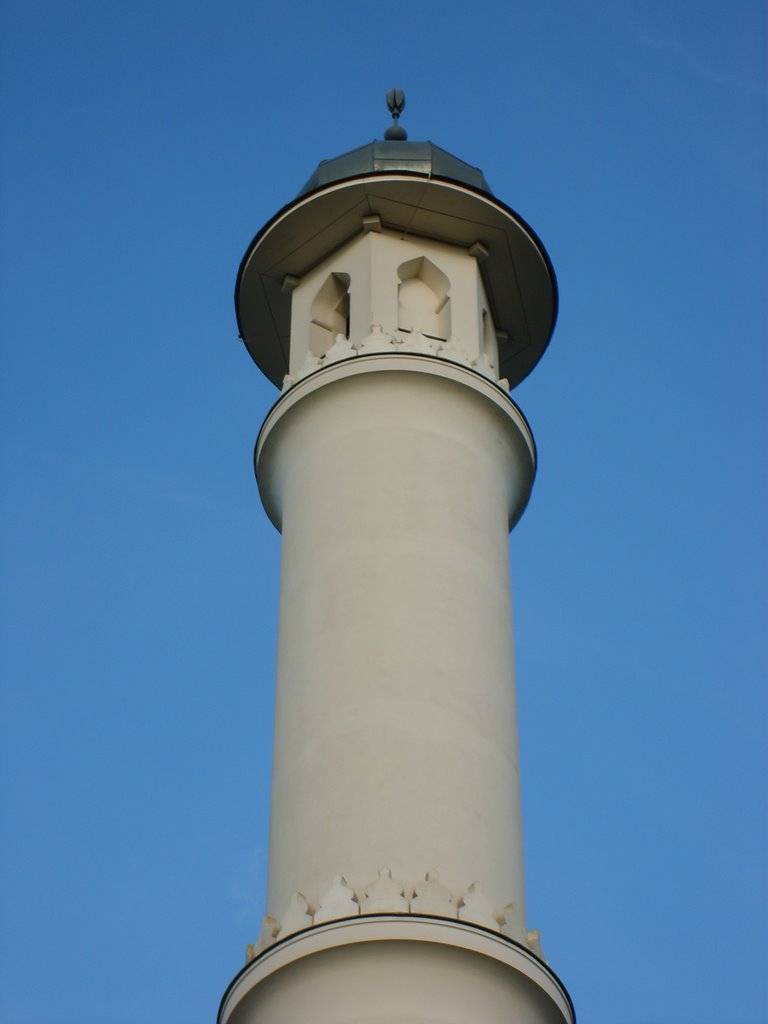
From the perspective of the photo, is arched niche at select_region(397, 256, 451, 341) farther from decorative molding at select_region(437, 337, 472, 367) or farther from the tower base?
the tower base

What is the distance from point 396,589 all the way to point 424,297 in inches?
189

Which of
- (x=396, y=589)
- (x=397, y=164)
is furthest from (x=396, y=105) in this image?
(x=396, y=589)

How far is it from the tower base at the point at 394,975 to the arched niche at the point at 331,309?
7880 mm

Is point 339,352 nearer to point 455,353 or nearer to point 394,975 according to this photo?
point 455,353

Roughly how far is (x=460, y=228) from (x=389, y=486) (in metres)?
4.24

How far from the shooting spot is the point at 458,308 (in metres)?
20.1

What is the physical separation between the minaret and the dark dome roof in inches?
1.5

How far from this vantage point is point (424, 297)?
806 inches

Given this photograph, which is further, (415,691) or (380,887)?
(415,691)

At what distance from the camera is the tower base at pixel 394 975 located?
46.8 ft

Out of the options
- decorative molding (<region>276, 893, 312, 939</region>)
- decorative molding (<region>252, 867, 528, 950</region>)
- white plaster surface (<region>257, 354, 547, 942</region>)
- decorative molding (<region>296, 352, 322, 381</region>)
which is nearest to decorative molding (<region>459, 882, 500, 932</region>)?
decorative molding (<region>252, 867, 528, 950</region>)

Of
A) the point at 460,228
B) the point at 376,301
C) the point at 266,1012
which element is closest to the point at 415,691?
the point at 266,1012

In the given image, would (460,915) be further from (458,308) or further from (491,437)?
(458,308)

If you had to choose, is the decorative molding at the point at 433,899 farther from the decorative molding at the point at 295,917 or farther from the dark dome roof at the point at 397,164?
the dark dome roof at the point at 397,164
